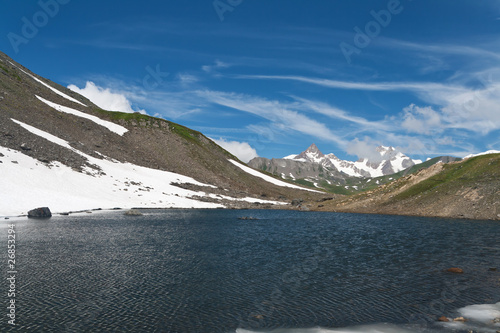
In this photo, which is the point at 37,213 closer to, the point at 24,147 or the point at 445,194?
the point at 24,147

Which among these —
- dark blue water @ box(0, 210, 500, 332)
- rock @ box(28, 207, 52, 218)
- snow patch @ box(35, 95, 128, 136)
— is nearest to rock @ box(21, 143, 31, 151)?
rock @ box(28, 207, 52, 218)

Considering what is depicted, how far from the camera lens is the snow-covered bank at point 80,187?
223 feet

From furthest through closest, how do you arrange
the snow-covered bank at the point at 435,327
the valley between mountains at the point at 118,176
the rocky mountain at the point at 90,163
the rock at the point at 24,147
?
1. the rock at the point at 24,147
2. the rocky mountain at the point at 90,163
3. the valley between mountains at the point at 118,176
4. the snow-covered bank at the point at 435,327

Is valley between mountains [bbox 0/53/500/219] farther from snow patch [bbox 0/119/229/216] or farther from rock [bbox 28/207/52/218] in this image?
rock [bbox 28/207/52/218]

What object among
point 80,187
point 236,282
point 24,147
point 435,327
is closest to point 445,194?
point 435,327

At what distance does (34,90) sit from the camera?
153500mm

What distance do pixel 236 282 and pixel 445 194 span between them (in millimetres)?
82247

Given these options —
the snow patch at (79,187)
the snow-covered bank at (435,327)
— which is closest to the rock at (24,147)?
the snow patch at (79,187)

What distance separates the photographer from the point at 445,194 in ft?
277

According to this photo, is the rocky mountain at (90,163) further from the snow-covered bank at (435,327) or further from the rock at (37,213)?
the snow-covered bank at (435,327)

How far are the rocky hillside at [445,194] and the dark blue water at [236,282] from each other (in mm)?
39248

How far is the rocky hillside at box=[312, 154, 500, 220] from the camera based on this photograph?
2955 inches

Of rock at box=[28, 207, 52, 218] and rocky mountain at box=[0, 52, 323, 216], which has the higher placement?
rocky mountain at box=[0, 52, 323, 216]

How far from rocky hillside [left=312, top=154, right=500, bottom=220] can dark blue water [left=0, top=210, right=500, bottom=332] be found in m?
39.2
